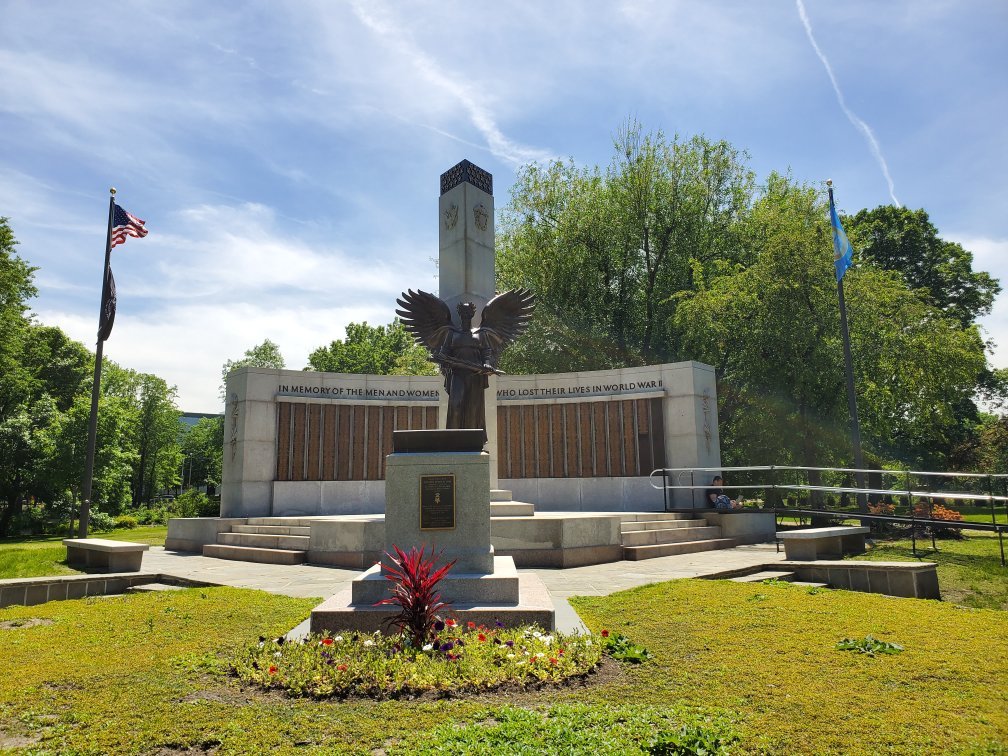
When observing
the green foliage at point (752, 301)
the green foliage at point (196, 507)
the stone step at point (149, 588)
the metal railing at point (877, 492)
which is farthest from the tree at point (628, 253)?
the stone step at point (149, 588)

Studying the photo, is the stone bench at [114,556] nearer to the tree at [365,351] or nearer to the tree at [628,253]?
the tree at [628,253]

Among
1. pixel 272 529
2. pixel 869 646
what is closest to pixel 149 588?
pixel 272 529

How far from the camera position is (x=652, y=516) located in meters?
15.5

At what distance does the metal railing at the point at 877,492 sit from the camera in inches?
407

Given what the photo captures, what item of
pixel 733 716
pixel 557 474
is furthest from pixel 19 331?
pixel 733 716

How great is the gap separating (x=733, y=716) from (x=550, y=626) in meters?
2.51

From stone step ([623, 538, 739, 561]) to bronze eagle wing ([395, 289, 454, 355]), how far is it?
5.71 metres

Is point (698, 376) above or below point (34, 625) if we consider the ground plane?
above

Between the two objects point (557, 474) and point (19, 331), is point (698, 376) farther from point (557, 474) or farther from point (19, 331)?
point (19, 331)

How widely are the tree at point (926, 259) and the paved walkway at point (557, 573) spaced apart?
3134cm

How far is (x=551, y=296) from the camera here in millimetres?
29812

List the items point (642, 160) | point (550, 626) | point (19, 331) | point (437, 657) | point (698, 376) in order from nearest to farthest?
1. point (437, 657)
2. point (550, 626)
3. point (698, 376)
4. point (642, 160)
5. point (19, 331)

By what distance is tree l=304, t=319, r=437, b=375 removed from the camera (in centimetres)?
4938

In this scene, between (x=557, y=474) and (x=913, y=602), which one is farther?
(x=557, y=474)
